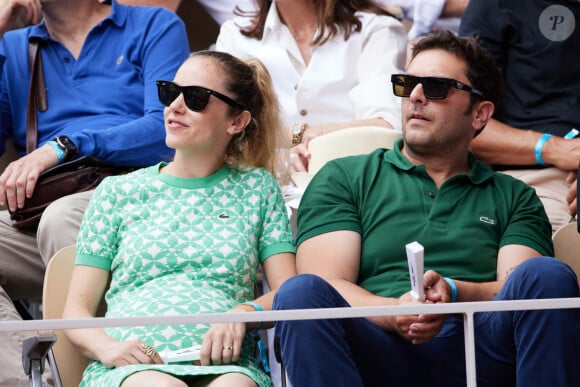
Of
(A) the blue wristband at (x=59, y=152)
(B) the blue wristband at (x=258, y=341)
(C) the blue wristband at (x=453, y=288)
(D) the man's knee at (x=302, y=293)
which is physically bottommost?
(B) the blue wristband at (x=258, y=341)

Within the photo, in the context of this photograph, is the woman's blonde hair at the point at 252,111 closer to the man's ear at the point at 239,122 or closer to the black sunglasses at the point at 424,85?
the man's ear at the point at 239,122

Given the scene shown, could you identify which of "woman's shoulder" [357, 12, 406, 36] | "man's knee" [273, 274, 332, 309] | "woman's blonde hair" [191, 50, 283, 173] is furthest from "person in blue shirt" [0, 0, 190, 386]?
"man's knee" [273, 274, 332, 309]

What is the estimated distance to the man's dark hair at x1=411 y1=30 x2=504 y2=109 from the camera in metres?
3.47

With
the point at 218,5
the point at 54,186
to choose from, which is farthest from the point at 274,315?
the point at 218,5

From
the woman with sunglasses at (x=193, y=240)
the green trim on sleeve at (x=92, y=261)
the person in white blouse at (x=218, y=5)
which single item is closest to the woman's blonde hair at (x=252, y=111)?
the woman with sunglasses at (x=193, y=240)

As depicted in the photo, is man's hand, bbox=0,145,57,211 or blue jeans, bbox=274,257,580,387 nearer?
blue jeans, bbox=274,257,580,387

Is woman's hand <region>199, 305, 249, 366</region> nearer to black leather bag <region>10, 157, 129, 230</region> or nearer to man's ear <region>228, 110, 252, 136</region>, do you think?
man's ear <region>228, 110, 252, 136</region>

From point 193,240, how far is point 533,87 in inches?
62.8

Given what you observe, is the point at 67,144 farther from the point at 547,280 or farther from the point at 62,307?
the point at 547,280

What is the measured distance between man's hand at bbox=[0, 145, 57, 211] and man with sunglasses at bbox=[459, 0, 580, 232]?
1534 millimetres

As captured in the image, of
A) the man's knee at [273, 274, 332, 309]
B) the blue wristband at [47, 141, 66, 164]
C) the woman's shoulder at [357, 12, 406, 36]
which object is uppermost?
the woman's shoulder at [357, 12, 406, 36]

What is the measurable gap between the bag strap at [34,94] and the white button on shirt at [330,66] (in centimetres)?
72

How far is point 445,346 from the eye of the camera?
2.89 meters

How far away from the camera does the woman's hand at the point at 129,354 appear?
9.18 feet
